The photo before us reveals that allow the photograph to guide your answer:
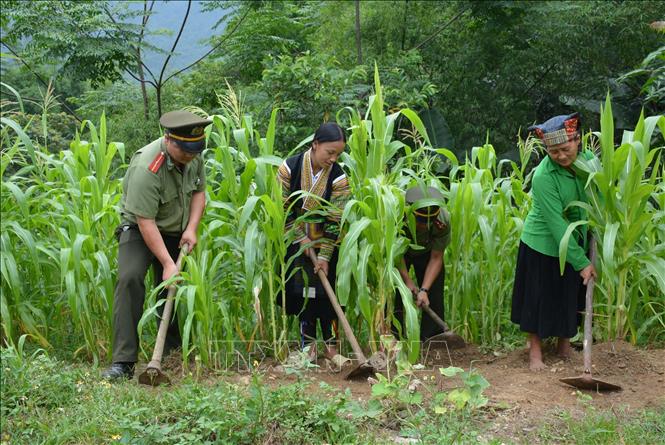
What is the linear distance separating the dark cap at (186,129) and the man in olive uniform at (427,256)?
1.29 m

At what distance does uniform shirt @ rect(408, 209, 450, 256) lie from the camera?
4.52m

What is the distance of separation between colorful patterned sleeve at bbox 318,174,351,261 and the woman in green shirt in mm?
1078

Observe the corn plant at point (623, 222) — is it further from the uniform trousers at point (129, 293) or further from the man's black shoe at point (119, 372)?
the man's black shoe at point (119, 372)

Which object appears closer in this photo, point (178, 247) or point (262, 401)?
point (262, 401)

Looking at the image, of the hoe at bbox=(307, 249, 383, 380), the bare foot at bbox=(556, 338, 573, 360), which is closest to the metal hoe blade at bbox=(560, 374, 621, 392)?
the bare foot at bbox=(556, 338, 573, 360)

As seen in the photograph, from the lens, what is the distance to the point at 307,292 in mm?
4410

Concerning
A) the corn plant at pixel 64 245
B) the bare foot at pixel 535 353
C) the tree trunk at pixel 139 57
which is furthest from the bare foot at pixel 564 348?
the tree trunk at pixel 139 57

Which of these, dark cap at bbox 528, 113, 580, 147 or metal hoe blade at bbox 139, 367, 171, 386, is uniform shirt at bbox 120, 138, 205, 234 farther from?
dark cap at bbox 528, 113, 580, 147

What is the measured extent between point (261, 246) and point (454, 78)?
760cm

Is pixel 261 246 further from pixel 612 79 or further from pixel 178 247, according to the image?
pixel 612 79

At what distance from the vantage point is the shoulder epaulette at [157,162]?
13.3 feet

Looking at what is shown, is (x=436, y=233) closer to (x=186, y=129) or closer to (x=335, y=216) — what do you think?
(x=335, y=216)

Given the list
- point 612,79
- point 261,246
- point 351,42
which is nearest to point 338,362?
point 261,246

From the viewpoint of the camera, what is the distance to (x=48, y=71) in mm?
14695
